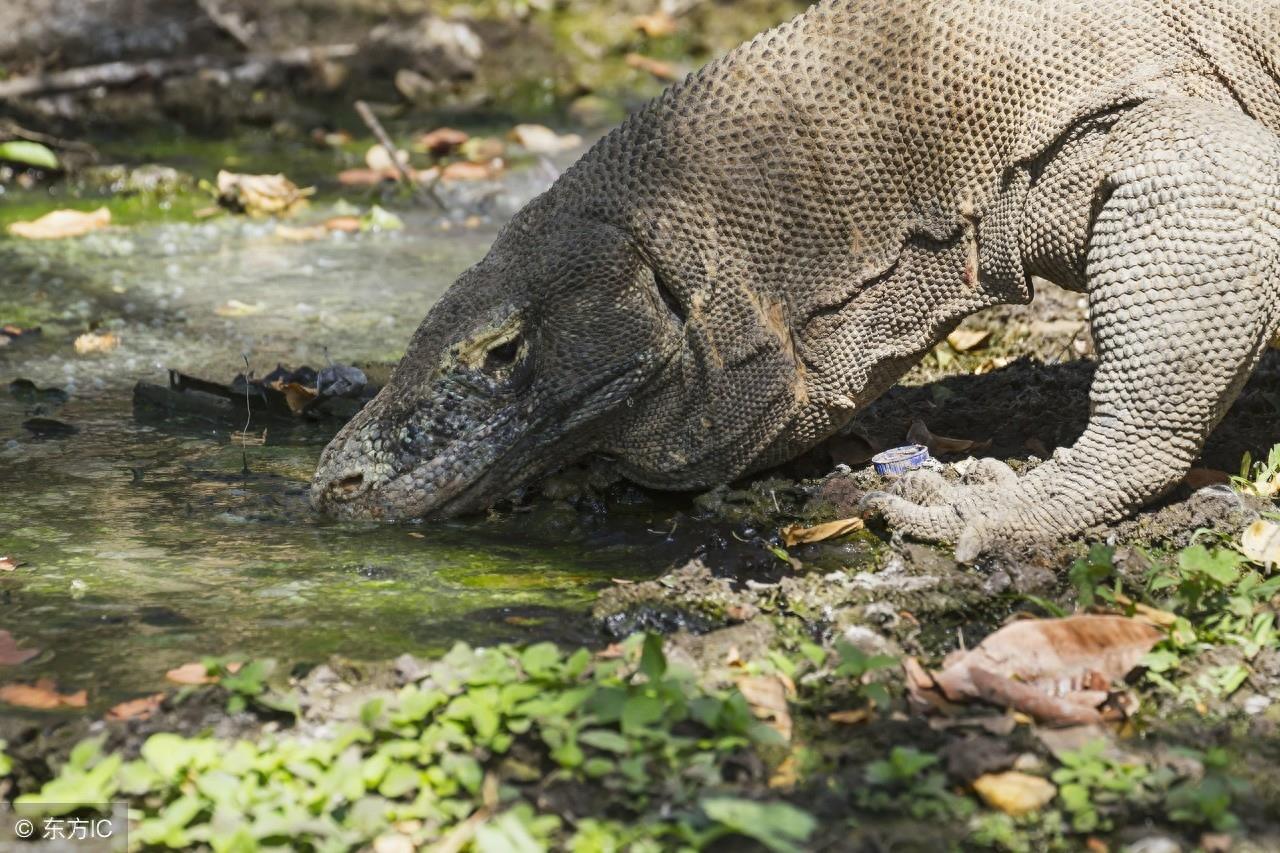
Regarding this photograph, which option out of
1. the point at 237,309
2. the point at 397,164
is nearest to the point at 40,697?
the point at 237,309

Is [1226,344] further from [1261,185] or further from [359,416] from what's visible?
[359,416]

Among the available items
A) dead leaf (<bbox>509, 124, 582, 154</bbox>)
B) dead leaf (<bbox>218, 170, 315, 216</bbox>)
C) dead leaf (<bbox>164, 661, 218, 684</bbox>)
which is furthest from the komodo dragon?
dead leaf (<bbox>509, 124, 582, 154</bbox>)

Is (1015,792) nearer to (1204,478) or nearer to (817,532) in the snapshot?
(817,532)

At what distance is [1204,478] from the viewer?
4.62m

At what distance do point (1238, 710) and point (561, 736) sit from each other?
4.99 ft

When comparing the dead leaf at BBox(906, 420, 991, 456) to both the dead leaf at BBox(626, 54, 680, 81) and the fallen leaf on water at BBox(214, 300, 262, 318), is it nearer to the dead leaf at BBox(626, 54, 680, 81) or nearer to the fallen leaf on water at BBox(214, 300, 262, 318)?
the fallen leaf on water at BBox(214, 300, 262, 318)

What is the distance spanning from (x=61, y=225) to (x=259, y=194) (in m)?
1.05

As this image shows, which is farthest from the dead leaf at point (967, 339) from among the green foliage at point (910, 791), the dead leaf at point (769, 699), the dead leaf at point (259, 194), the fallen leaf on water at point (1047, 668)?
the dead leaf at point (259, 194)

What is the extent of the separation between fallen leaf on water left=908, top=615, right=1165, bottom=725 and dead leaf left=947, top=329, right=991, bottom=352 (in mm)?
2715

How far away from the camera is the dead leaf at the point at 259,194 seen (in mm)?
8477

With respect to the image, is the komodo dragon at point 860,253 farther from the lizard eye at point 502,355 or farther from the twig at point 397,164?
the twig at point 397,164

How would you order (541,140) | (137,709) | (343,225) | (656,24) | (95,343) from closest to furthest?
(137,709) → (95,343) → (343,225) → (541,140) → (656,24)

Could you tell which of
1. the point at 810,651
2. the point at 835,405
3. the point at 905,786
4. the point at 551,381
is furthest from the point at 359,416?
the point at 905,786

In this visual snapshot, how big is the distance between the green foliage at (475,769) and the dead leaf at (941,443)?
2.04 m
